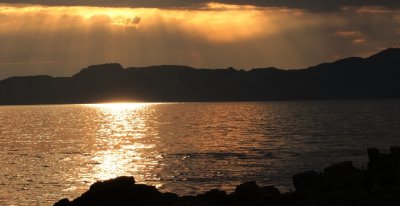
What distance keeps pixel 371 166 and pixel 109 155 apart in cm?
4923

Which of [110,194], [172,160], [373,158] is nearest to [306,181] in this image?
[373,158]

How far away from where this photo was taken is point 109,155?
88.4 meters

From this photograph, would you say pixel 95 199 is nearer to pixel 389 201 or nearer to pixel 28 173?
pixel 389 201

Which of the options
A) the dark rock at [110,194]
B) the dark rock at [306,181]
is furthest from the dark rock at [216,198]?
the dark rock at [306,181]

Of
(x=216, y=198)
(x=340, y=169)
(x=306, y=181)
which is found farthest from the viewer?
(x=340, y=169)

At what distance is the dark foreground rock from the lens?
35.2 m

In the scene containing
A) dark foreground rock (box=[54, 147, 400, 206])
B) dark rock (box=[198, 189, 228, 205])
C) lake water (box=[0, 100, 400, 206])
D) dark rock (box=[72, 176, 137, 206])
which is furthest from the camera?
lake water (box=[0, 100, 400, 206])

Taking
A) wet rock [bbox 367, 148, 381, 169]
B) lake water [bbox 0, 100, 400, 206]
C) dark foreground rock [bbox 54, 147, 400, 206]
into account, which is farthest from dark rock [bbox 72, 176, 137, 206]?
wet rock [bbox 367, 148, 381, 169]

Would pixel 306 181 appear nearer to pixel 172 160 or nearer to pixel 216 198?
pixel 216 198

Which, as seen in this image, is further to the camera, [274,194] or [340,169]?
[340,169]

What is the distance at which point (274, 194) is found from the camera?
39875mm

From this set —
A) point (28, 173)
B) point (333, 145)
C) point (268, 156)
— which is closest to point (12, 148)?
point (28, 173)

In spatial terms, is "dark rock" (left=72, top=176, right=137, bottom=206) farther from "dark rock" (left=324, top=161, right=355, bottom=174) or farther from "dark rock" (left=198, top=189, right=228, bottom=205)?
"dark rock" (left=324, top=161, right=355, bottom=174)

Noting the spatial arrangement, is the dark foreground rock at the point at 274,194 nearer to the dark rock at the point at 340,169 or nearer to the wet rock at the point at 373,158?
the dark rock at the point at 340,169
